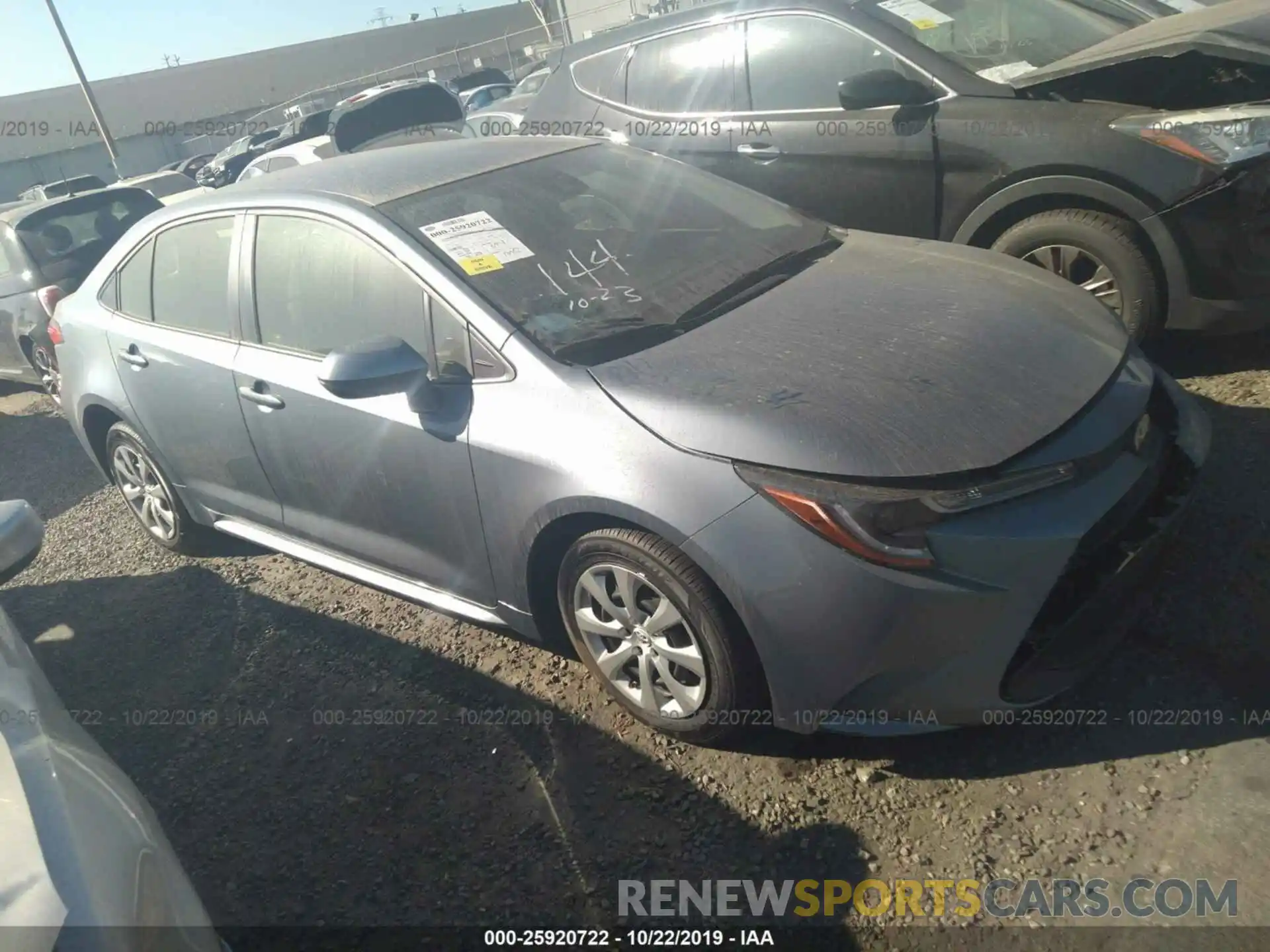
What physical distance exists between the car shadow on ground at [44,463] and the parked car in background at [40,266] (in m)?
0.35

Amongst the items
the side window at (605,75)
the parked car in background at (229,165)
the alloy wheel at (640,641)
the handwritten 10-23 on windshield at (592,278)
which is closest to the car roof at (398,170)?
the handwritten 10-23 on windshield at (592,278)

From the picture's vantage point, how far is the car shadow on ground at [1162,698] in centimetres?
231

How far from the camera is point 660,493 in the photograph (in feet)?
7.32

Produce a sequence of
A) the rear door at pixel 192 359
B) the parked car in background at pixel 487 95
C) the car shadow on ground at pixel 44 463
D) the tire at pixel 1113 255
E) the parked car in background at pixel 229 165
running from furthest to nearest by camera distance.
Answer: the parked car in background at pixel 229 165
the parked car in background at pixel 487 95
the car shadow on ground at pixel 44 463
the tire at pixel 1113 255
the rear door at pixel 192 359

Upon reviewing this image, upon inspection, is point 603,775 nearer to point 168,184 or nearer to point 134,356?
point 134,356

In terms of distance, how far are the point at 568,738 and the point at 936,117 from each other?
3.25 metres

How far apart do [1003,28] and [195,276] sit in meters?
4.04

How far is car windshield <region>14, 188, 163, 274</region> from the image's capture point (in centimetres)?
682

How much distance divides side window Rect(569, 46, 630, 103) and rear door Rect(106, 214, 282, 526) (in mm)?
2765

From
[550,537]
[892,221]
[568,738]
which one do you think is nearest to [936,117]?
[892,221]

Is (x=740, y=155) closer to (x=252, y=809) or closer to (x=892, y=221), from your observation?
(x=892, y=221)

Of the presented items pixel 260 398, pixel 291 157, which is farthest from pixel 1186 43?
pixel 291 157

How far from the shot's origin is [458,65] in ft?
110

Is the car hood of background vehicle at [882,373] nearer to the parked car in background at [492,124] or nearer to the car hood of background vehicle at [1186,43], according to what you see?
the car hood of background vehicle at [1186,43]
